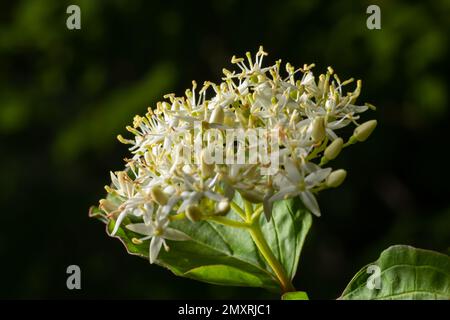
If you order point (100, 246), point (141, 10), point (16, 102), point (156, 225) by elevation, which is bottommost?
point (156, 225)

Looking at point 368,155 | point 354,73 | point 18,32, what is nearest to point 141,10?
point 18,32

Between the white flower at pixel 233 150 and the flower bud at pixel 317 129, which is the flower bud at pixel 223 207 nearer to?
the white flower at pixel 233 150

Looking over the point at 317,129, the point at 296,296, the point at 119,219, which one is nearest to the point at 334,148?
the point at 317,129

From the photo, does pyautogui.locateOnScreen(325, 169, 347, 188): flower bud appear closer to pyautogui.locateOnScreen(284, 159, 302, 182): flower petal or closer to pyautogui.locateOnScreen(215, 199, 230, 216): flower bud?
pyautogui.locateOnScreen(284, 159, 302, 182): flower petal

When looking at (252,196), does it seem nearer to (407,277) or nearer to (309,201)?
(309,201)

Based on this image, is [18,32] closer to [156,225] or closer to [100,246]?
[100,246]
